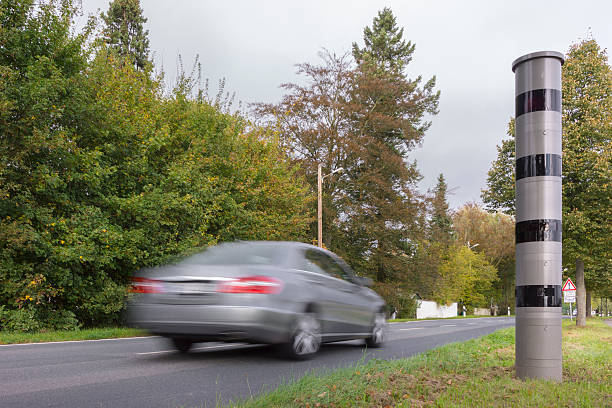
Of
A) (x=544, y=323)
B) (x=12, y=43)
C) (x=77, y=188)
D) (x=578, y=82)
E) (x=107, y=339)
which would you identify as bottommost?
(x=107, y=339)

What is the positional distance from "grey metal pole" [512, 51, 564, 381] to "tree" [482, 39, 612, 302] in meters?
15.3

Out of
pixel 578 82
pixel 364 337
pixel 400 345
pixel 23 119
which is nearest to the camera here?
pixel 364 337

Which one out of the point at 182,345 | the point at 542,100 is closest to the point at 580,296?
the point at 542,100

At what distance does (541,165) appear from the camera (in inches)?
239

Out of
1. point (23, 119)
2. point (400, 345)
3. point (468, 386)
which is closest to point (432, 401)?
point (468, 386)

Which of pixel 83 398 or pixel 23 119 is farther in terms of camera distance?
pixel 23 119

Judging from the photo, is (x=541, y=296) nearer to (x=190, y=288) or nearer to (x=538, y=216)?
(x=538, y=216)

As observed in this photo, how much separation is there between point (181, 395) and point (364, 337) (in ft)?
16.5

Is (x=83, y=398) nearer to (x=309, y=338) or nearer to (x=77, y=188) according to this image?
(x=309, y=338)

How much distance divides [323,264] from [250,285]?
183 cm

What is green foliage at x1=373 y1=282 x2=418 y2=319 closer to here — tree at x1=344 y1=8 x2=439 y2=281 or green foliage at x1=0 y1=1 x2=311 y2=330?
tree at x1=344 y1=8 x2=439 y2=281

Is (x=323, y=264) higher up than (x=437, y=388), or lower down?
higher up

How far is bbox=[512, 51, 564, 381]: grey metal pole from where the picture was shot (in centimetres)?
578

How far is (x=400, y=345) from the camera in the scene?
10625 millimetres
